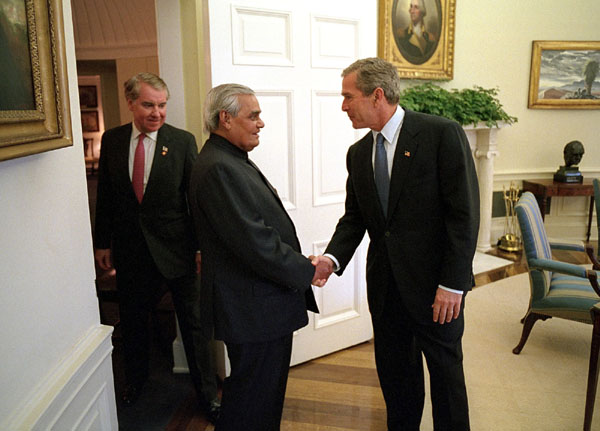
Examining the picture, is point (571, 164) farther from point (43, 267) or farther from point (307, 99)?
point (43, 267)

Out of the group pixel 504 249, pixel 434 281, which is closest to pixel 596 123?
pixel 504 249

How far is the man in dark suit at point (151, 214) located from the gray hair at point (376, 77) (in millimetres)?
1027

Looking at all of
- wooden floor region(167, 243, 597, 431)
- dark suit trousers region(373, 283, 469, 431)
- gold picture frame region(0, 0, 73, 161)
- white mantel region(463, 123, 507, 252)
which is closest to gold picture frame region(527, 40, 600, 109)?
white mantel region(463, 123, 507, 252)

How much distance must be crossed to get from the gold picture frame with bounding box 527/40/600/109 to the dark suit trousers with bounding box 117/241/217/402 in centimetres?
544

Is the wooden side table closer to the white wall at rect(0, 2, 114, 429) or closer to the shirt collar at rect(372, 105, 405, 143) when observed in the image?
the shirt collar at rect(372, 105, 405, 143)

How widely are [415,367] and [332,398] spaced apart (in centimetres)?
76

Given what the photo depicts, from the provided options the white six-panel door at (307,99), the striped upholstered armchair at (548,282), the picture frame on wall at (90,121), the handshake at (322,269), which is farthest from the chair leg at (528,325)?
the picture frame on wall at (90,121)

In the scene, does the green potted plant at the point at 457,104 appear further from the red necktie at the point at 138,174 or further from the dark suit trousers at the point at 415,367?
the dark suit trousers at the point at 415,367

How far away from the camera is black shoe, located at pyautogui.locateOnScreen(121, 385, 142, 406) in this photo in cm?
282

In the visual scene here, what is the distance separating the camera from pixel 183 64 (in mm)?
2855

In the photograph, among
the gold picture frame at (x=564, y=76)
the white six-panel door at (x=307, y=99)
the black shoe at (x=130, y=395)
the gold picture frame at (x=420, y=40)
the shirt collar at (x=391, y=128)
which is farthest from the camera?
the gold picture frame at (x=564, y=76)

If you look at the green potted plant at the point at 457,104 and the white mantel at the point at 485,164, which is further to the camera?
the white mantel at the point at 485,164

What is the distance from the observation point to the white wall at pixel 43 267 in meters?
1.12

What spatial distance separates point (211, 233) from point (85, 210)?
49 centimetres
